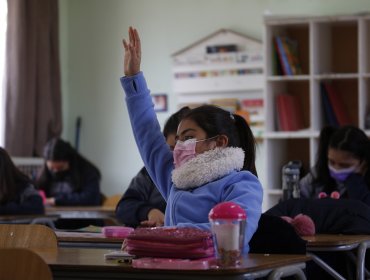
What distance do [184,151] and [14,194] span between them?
3.13 m

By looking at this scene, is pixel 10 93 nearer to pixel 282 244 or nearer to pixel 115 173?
pixel 115 173

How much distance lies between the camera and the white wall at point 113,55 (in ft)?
24.4

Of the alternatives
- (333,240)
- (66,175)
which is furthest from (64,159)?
(333,240)

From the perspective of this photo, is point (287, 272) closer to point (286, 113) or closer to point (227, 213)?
point (227, 213)

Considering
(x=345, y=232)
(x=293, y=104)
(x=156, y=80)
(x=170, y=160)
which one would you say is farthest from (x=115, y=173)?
(x=170, y=160)

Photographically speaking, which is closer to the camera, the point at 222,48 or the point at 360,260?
the point at 360,260

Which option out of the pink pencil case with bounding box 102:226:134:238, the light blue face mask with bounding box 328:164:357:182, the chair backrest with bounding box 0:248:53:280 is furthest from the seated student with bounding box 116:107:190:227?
the chair backrest with bounding box 0:248:53:280

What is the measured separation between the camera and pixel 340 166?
4527 millimetres

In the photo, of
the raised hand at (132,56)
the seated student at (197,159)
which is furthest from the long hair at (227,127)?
the raised hand at (132,56)

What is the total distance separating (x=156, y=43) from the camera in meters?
7.61

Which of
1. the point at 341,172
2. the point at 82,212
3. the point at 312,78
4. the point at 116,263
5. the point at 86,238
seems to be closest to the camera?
the point at 116,263

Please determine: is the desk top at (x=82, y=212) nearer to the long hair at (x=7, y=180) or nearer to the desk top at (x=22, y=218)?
the desk top at (x=22, y=218)

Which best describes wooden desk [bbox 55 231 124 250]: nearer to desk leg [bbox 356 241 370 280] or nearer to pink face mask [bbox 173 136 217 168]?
pink face mask [bbox 173 136 217 168]

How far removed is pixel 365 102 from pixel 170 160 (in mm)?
3494
